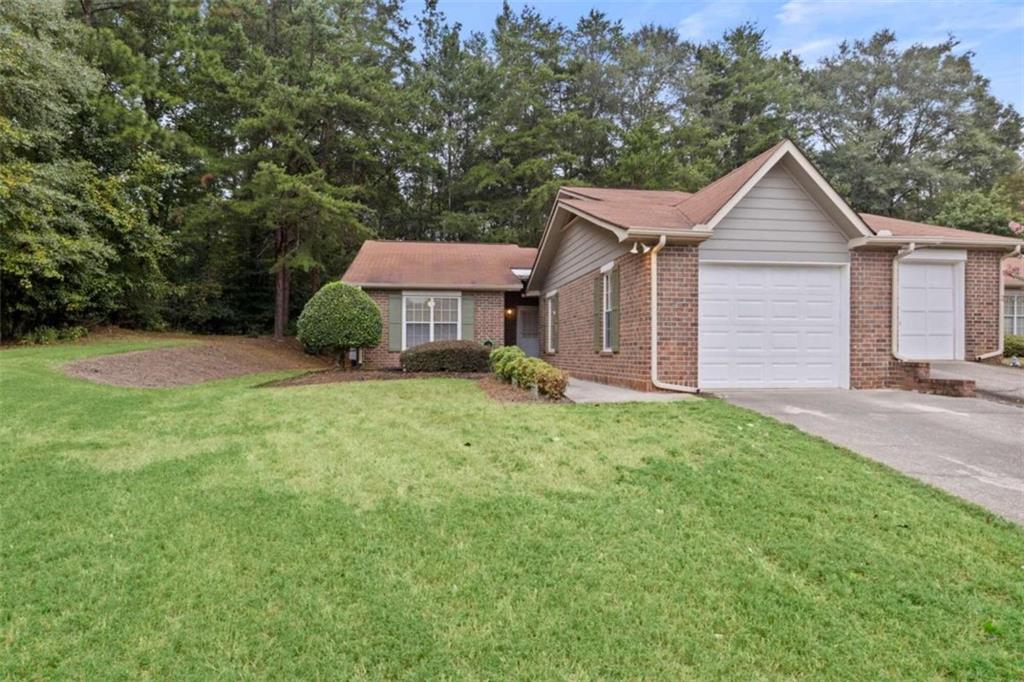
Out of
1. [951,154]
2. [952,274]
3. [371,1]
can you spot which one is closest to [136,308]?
[371,1]

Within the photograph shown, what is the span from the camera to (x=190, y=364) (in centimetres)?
1348

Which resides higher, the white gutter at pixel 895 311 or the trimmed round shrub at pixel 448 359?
the white gutter at pixel 895 311

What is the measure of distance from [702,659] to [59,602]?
3.31 m

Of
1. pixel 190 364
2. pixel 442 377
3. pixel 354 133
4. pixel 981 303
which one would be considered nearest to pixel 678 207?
pixel 442 377

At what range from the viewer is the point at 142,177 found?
1700 cm

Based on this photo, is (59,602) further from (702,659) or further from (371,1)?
(371,1)

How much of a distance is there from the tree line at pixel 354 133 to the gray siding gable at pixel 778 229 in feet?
48.6

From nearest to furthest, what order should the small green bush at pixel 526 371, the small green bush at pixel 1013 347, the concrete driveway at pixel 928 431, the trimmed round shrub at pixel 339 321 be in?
the concrete driveway at pixel 928 431 → the small green bush at pixel 526 371 → the trimmed round shrub at pixel 339 321 → the small green bush at pixel 1013 347

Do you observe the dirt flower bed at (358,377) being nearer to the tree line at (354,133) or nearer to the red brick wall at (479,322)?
the red brick wall at (479,322)

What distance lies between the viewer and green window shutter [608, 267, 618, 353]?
33.0 feet

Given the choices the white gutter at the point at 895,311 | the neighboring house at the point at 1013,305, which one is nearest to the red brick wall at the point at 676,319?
the white gutter at the point at 895,311

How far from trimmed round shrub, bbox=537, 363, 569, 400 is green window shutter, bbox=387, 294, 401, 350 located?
813cm

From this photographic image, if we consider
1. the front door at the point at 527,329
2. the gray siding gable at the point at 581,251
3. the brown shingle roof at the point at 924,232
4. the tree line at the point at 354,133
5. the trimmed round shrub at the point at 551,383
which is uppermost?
the tree line at the point at 354,133

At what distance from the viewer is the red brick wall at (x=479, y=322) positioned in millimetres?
15344
